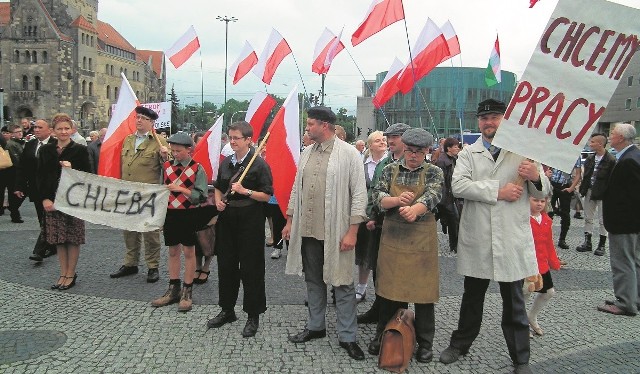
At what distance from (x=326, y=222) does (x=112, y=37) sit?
101 m

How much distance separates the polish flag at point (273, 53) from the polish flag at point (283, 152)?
6030 millimetres

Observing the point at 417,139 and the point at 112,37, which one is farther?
the point at 112,37

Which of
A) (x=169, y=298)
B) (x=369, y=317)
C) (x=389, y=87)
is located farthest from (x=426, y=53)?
(x=169, y=298)

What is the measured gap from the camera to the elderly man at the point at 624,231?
18.5ft

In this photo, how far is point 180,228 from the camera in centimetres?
554

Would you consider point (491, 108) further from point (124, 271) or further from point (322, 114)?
point (124, 271)

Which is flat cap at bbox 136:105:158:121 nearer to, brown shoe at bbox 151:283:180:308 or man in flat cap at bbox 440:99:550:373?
brown shoe at bbox 151:283:180:308

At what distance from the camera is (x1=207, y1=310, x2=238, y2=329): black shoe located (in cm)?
497

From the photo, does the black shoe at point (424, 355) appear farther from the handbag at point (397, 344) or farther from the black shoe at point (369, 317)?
the black shoe at point (369, 317)

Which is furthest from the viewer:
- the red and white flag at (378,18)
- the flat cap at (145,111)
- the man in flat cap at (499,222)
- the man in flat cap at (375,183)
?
the red and white flag at (378,18)

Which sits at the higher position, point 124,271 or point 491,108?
point 491,108

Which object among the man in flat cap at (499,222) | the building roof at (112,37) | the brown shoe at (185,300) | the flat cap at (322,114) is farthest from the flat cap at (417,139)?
the building roof at (112,37)

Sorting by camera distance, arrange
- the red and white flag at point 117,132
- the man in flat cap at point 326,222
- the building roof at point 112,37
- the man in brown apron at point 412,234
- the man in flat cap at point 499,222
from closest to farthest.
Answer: the man in flat cap at point 499,222 → the man in brown apron at point 412,234 → the man in flat cap at point 326,222 → the red and white flag at point 117,132 → the building roof at point 112,37

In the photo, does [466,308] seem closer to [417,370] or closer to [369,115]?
[417,370]
